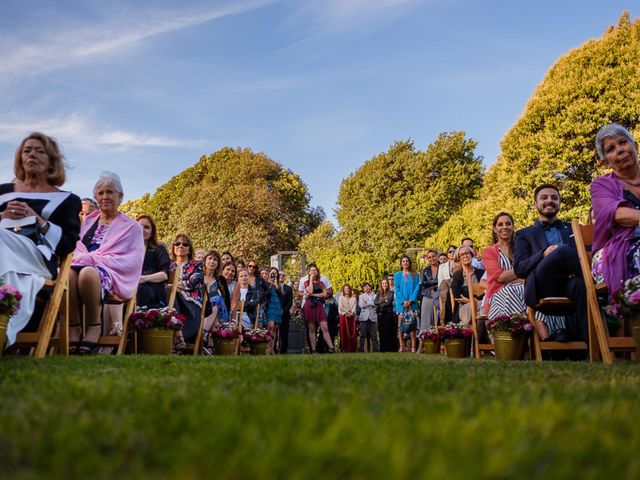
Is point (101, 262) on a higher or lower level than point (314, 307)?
higher

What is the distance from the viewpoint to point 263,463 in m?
1.05

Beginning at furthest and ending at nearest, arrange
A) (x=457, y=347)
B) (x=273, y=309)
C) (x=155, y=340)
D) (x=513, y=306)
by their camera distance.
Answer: (x=273, y=309), (x=457, y=347), (x=155, y=340), (x=513, y=306)

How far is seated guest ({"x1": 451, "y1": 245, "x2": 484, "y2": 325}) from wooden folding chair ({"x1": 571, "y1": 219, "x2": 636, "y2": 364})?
163 inches

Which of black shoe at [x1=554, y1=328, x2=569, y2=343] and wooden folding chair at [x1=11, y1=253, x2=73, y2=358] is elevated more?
wooden folding chair at [x1=11, y1=253, x2=73, y2=358]

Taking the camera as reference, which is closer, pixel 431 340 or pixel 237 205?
pixel 431 340

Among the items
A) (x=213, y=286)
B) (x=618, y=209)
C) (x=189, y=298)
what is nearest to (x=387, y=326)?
(x=213, y=286)

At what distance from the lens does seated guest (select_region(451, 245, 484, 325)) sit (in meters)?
9.93

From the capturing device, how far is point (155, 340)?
23.3 ft

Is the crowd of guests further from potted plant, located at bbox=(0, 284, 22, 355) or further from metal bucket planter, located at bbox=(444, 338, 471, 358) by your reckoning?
metal bucket planter, located at bbox=(444, 338, 471, 358)

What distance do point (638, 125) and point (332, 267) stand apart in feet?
61.1

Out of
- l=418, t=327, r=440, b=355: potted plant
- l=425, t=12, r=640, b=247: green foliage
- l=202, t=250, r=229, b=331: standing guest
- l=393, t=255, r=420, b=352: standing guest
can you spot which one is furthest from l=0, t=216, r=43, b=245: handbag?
l=425, t=12, r=640, b=247: green foliage

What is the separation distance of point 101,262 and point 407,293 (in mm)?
9234

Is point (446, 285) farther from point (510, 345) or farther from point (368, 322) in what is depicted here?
point (368, 322)

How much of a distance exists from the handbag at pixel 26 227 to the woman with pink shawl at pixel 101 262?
3.35ft
